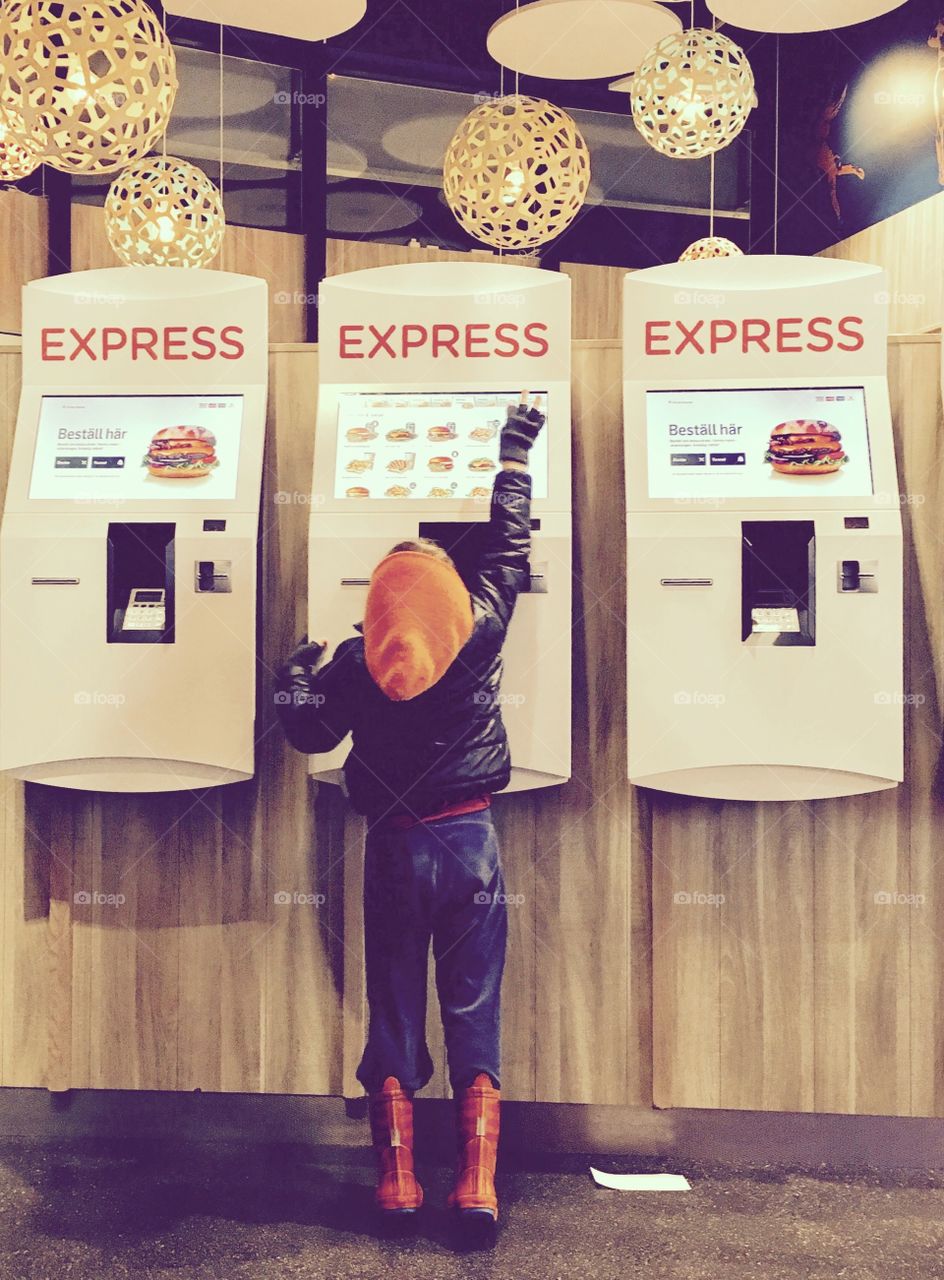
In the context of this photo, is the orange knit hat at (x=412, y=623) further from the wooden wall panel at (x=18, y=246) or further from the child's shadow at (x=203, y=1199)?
the wooden wall panel at (x=18, y=246)

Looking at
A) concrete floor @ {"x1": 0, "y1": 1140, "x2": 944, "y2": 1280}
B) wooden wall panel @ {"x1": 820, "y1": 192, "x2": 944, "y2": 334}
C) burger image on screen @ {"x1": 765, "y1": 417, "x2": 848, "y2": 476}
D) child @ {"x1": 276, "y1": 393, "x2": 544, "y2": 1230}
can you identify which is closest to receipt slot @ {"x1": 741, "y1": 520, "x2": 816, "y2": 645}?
burger image on screen @ {"x1": 765, "y1": 417, "x2": 848, "y2": 476}

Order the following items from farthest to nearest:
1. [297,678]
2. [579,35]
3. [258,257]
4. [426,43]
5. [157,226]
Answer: [426,43], [258,257], [157,226], [579,35], [297,678]

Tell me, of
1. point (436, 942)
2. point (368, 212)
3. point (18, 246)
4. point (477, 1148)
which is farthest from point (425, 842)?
point (368, 212)

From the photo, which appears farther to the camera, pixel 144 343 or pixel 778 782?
pixel 144 343

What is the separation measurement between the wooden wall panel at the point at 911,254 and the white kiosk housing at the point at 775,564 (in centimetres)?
236

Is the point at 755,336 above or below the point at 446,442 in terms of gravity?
above

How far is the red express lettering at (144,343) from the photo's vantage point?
10.1ft

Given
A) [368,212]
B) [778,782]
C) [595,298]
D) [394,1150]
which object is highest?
[368,212]

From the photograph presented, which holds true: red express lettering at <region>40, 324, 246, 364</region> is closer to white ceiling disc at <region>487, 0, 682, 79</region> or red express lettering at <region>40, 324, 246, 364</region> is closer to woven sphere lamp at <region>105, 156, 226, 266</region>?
woven sphere lamp at <region>105, 156, 226, 266</region>

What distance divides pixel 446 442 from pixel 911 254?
135 inches

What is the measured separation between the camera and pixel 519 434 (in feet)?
9.28

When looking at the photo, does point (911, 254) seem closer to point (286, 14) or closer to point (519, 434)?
point (286, 14)

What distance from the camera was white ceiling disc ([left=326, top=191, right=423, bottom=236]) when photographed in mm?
6414

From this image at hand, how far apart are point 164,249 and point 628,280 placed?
5.77 feet
